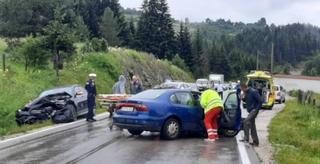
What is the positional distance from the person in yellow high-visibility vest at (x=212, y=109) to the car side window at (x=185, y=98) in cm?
51

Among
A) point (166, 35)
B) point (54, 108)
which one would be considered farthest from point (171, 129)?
point (166, 35)

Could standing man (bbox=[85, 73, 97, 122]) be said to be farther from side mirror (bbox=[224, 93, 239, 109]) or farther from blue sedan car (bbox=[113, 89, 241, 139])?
side mirror (bbox=[224, 93, 239, 109])

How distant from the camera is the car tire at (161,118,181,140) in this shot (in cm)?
1552

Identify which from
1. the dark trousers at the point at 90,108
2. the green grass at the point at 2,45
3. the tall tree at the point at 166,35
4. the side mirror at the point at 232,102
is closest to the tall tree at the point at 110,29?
the tall tree at the point at 166,35

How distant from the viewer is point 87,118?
20.9 metres

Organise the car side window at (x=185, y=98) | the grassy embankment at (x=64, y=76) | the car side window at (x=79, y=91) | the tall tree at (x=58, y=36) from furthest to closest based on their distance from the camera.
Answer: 1. the tall tree at (x=58, y=36)
2. the grassy embankment at (x=64, y=76)
3. the car side window at (x=79, y=91)
4. the car side window at (x=185, y=98)

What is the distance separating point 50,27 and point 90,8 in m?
62.3

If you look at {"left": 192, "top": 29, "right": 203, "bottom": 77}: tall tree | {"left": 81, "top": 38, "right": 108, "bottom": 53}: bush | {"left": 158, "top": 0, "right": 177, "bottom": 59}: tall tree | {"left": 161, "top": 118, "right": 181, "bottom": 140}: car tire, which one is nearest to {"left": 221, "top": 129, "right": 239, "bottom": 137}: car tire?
{"left": 161, "top": 118, "right": 181, "bottom": 140}: car tire

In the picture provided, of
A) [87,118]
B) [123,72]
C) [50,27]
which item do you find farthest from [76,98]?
[123,72]

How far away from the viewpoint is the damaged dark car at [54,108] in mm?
19984

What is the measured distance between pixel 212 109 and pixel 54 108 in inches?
277

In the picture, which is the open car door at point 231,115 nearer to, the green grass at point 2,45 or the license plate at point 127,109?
the license plate at point 127,109

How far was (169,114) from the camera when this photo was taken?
15680 millimetres

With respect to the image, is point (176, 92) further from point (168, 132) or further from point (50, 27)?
point (50, 27)
